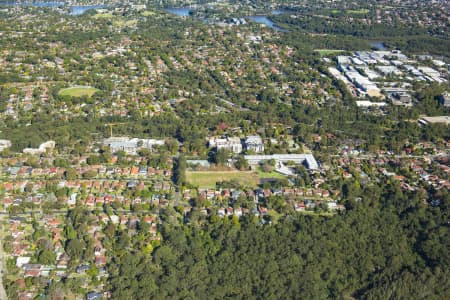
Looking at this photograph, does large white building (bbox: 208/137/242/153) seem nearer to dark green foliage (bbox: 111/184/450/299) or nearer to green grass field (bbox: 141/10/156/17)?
dark green foliage (bbox: 111/184/450/299)

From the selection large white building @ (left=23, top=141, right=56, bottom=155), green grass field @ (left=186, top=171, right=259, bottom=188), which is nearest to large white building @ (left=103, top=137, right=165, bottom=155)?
large white building @ (left=23, top=141, right=56, bottom=155)

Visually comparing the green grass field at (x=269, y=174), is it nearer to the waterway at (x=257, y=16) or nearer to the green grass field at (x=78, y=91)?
the green grass field at (x=78, y=91)

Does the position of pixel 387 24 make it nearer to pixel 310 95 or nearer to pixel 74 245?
pixel 310 95

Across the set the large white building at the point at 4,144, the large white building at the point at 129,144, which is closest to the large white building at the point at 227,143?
the large white building at the point at 129,144

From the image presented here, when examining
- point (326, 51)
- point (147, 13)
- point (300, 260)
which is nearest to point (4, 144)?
point (300, 260)

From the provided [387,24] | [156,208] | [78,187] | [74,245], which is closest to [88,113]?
[78,187]

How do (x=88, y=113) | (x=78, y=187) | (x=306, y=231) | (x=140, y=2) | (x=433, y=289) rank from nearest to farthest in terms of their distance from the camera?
(x=433, y=289) < (x=306, y=231) < (x=78, y=187) < (x=88, y=113) < (x=140, y=2)

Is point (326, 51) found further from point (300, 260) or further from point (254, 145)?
point (300, 260)
